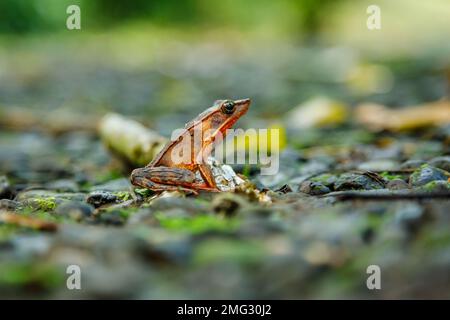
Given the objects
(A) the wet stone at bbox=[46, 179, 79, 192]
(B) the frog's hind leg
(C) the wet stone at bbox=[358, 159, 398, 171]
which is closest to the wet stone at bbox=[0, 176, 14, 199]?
(A) the wet stone at bbox=[46, 179, 79, 192]

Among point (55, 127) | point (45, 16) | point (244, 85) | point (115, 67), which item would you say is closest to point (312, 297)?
point (55, 127)

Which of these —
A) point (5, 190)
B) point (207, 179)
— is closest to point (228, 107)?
point (207, 179)

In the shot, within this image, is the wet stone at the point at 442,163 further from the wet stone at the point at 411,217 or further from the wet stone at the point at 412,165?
the wet stone at the point at 411,217

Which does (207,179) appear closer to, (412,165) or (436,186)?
(436,186)

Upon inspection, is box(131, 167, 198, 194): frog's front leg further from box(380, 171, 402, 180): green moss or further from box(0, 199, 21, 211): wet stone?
box(380, 171, 402, 180): green moss

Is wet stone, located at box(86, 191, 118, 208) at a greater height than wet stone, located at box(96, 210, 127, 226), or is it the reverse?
wet stone, located at box(86, 191, 118, 208)
